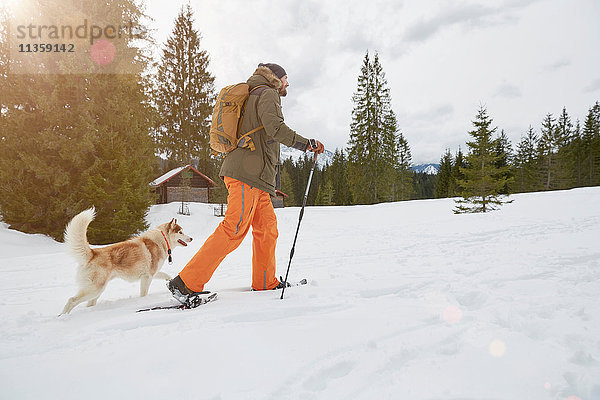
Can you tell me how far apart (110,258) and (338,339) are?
250 cm

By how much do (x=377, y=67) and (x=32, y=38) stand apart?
2424 cm

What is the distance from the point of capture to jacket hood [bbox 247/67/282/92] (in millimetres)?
3090

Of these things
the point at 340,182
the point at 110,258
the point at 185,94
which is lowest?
the point at 110,258

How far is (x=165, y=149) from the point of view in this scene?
24172 millimetres

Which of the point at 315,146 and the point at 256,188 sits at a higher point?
the point at 315,146

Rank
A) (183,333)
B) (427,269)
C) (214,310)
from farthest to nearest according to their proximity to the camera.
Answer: (427,269), (214,310), (183,333)

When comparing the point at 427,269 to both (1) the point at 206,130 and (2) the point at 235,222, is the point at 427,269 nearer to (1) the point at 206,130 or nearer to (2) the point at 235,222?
(2) the point at 235,222

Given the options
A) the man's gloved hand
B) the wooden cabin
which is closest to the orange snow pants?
the man's gloved hand

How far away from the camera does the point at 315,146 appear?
3.08m

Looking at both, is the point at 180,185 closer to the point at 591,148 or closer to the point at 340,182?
the point at 340,182

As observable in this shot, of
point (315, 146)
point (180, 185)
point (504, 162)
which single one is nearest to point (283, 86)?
point (315, 146)

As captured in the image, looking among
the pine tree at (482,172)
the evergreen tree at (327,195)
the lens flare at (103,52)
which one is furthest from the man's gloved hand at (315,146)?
the evergreen tree at (327,195)

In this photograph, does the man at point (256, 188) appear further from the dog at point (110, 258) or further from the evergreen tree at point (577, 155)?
the evergreen tree at point (577, 155)

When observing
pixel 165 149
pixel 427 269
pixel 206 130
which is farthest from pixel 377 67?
pixel 427 269
